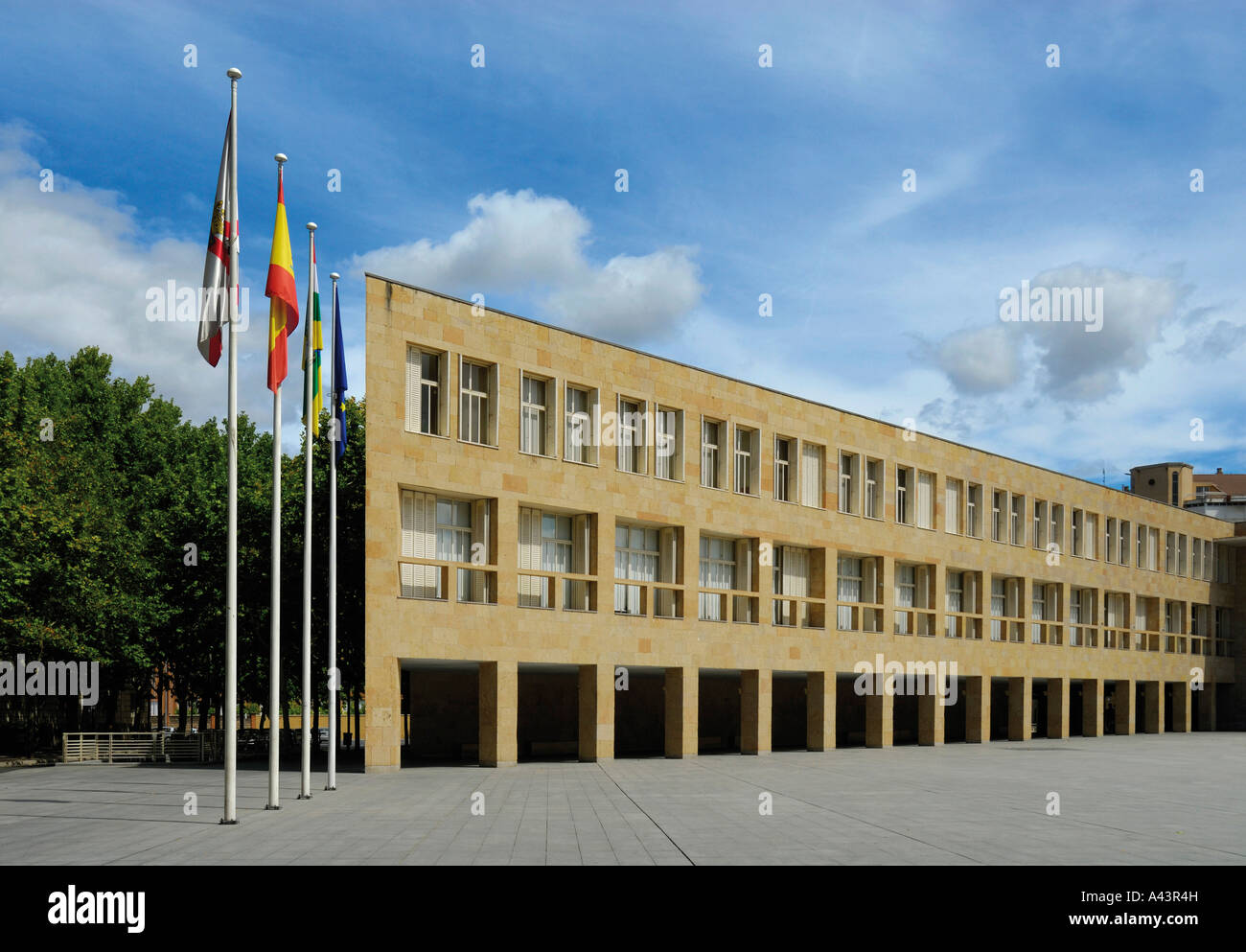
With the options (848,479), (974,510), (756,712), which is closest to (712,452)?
(848,479)

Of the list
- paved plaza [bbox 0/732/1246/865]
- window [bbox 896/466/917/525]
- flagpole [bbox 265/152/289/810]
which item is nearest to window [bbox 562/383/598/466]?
paved plaza [bbox 0/732/1246/865]

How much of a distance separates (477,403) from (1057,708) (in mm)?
37795

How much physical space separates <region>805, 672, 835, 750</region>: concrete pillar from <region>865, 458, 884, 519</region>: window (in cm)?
742

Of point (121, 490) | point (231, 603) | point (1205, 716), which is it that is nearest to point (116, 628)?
point (121, 490)

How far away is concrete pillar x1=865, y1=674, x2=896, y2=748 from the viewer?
46938 mm

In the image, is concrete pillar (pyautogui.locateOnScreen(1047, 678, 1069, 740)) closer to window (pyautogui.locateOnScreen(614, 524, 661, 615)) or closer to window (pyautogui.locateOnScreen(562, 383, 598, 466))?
window (pyautogui.locateOnScreen(614, 524, 661, 615))

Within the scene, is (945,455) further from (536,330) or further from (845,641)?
(536,330)

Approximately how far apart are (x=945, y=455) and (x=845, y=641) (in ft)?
36.7

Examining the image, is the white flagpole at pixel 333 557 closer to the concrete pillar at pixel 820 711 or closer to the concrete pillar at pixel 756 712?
the concrete pillar at pixel 756 712

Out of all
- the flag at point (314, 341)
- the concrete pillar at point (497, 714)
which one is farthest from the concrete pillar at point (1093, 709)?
the flag at point (314, 341)

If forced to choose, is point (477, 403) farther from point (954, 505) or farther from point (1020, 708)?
point (1020, 708)

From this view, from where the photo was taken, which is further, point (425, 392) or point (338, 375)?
point (425, 392)

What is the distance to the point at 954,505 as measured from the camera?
52781 millimetres
